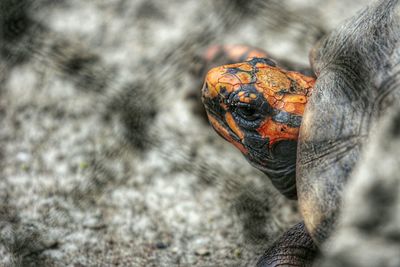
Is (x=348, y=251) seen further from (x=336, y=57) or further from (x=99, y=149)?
(x=99, y=149)

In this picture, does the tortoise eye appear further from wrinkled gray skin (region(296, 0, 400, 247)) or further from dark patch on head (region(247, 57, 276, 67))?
wrinkled gray skin (region(296, 0, 400, 247))

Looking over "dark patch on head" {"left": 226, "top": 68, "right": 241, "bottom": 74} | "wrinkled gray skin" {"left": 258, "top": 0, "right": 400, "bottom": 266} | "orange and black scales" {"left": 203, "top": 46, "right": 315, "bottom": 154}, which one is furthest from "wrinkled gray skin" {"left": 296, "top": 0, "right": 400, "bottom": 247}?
"dark patch on head" {"left": 226, "top": 68, "right": 241, "bottom": 74}

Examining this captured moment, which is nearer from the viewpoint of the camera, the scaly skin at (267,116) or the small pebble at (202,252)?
the scaly skin at (267,116)

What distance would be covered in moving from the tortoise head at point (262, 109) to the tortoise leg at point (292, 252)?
7.4 inches

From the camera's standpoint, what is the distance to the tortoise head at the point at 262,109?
1781mm

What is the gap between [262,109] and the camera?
1791 mm

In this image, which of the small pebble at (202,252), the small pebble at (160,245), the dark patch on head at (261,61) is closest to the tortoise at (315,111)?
the dark patch on head at (261,61)

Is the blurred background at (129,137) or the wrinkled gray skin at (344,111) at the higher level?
the wrinkled gray skin at (344,111)

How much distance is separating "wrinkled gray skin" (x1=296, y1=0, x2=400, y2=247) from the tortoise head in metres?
0.19

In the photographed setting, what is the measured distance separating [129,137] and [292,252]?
1.00 m

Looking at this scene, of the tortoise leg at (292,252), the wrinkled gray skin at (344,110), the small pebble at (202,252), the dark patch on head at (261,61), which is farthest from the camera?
the small pebble at (202,252)

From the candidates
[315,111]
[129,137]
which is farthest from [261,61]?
[129,137]

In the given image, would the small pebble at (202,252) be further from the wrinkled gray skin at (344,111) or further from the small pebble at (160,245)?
the wrinkled gray skin at (344,111)

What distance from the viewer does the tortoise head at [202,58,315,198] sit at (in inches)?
70.1
